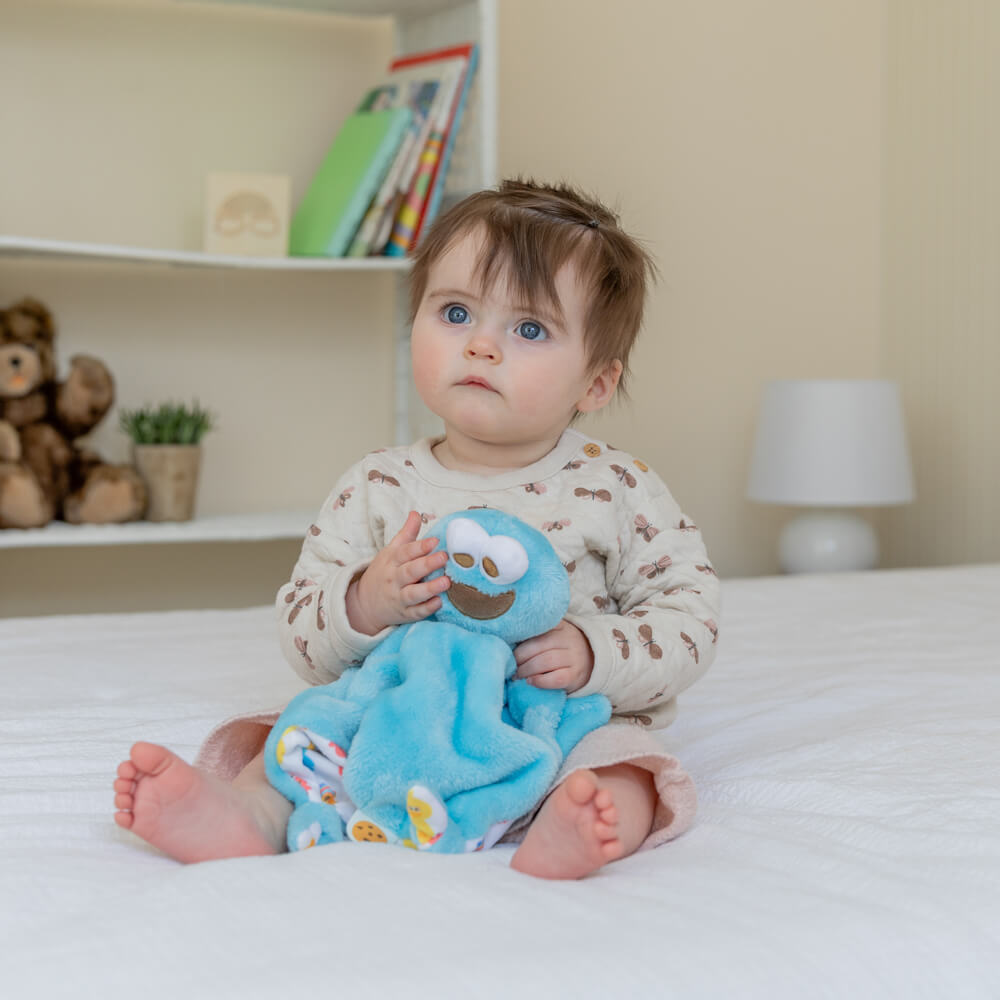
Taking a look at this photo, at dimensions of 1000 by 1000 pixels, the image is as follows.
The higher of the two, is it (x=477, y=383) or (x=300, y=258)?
(x=300, y=258)

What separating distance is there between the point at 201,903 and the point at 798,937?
0.93 ft

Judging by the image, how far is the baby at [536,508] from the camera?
805 mm

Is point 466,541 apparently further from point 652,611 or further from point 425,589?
point 652,611

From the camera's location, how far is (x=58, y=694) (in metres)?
1.14

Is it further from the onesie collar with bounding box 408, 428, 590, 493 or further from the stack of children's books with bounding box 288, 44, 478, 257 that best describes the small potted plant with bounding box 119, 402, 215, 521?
the onesie collar with bounding box 408, 428, 590, 493

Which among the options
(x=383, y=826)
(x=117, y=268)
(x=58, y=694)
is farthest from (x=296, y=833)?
(x=117, y=268)

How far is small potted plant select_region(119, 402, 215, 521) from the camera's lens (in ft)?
6.89

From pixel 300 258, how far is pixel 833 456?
1033 mm

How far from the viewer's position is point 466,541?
789 mm

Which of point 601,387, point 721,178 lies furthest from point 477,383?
point 721,178

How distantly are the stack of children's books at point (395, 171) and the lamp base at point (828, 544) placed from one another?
0.94 m

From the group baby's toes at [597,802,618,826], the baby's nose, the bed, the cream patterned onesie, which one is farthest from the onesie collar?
baby's toes at [597,802,618,826]

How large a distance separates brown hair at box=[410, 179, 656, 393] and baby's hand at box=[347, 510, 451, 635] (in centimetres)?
20

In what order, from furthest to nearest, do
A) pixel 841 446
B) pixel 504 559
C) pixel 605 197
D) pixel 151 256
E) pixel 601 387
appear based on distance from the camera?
1. pixel 605 197
2. pixel 841 446
3. pixel 151 256
4. pixel 601 387
5. pixel 504 559
